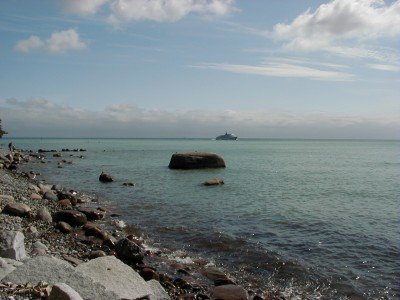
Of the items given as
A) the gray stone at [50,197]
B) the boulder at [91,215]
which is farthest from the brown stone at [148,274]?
the gray stone at [50,197]

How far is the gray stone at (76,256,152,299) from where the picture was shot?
Answer: 336 inches

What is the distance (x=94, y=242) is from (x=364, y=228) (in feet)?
39.6

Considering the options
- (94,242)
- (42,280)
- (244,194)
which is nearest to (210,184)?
(244,194)

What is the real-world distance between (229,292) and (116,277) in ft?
10.0

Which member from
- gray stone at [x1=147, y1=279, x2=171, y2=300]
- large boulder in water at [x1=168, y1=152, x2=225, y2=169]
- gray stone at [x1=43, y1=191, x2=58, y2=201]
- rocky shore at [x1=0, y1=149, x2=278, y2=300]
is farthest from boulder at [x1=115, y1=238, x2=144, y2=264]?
large boulder in water at [x1=168, y1=152, x2=225, y2=169]

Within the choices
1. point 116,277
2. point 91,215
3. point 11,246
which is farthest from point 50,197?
point 116,277

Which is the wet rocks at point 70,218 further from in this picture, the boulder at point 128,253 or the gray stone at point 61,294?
the gray stone at point 61,294

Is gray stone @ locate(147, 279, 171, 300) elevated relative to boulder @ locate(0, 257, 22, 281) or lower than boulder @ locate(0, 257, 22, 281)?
lower

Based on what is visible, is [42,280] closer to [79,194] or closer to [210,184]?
[79,194]

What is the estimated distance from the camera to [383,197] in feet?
92.3

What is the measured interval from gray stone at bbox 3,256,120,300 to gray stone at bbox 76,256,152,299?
59 centimetres

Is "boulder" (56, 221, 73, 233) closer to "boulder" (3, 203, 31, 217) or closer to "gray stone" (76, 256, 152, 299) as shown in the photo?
"boulder" (3, 203, 31, 217)

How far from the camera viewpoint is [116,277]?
902cm

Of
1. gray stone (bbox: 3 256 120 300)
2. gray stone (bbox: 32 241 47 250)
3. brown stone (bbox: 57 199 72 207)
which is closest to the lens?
gray stone (bbox: 3 256 120 300)
